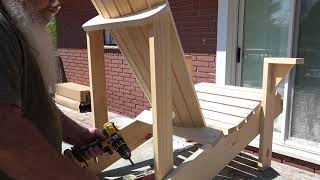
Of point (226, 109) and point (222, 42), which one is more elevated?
point (222, 42)

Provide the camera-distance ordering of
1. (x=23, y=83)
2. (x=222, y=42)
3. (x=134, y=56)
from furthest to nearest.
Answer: (x=222, y=42) < (x=134, y=56) < (x=23, y=83)

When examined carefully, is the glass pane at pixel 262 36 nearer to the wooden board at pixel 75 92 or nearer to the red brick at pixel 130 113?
the red brick at pixel 130 113

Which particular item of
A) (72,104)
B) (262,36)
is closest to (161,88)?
(262,36)

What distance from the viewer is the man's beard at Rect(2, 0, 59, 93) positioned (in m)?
1.32

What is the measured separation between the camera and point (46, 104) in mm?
1451

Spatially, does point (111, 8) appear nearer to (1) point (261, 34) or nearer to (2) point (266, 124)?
(2) point (266, 124)

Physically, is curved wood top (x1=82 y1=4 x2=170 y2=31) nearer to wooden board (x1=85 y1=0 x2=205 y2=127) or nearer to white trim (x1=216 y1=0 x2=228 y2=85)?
wooden board (x1=85 y1=0 x2=205 y2=127)

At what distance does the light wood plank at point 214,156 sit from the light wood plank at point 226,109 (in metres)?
0.10

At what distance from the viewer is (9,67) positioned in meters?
1.12

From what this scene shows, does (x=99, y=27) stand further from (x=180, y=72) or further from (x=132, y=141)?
(x=132, y=141)

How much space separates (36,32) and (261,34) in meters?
2.70

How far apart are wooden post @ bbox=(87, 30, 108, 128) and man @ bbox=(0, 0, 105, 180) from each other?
0.82m

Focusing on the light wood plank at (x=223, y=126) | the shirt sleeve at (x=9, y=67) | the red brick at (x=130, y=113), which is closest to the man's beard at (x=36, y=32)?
the shirt sleeve at (x=9, y=67)

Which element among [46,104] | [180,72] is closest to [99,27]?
[180,72]
